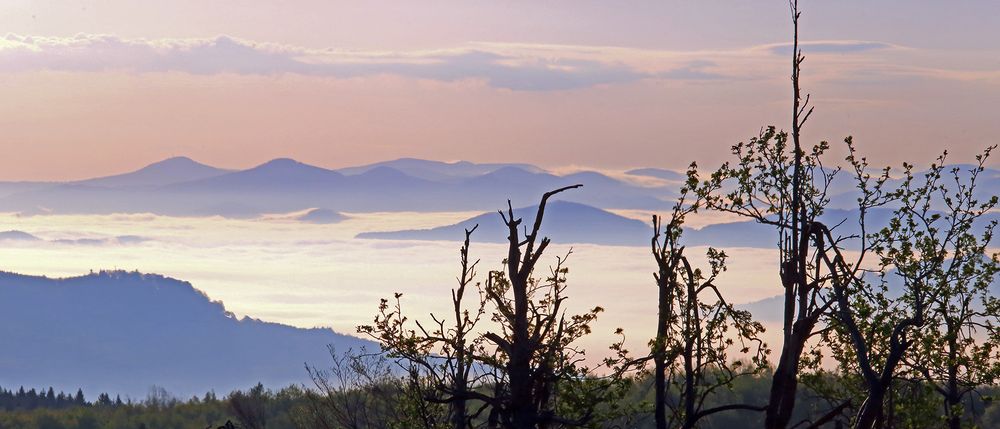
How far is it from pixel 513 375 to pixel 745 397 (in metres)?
73.3

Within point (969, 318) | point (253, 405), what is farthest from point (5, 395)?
point (969, 318)

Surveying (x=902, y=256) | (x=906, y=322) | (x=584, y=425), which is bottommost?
(x=584, y=425)

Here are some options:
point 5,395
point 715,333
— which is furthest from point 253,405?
point 715,333

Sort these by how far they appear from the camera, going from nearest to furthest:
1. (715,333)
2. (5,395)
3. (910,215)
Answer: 1. (715,333)
2. (910,215)
3. (5,395)

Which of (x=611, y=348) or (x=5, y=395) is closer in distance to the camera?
(x=611, y=348)

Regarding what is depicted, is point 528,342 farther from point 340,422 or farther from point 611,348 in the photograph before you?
point 340,422

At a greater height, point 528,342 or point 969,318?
point 969,318

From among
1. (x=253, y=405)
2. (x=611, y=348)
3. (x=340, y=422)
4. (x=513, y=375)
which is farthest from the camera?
(x=253, y=405)

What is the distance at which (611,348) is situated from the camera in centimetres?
1823

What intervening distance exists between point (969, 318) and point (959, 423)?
289 centimetres

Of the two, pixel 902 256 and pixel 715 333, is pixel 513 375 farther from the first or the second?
pixel 902 256

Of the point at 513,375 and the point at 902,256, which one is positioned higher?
the point at 902,256

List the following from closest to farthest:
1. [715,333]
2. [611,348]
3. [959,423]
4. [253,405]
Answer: [611,348] < [715,333] < [959,423] < [253,405]

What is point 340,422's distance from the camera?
54781mm
